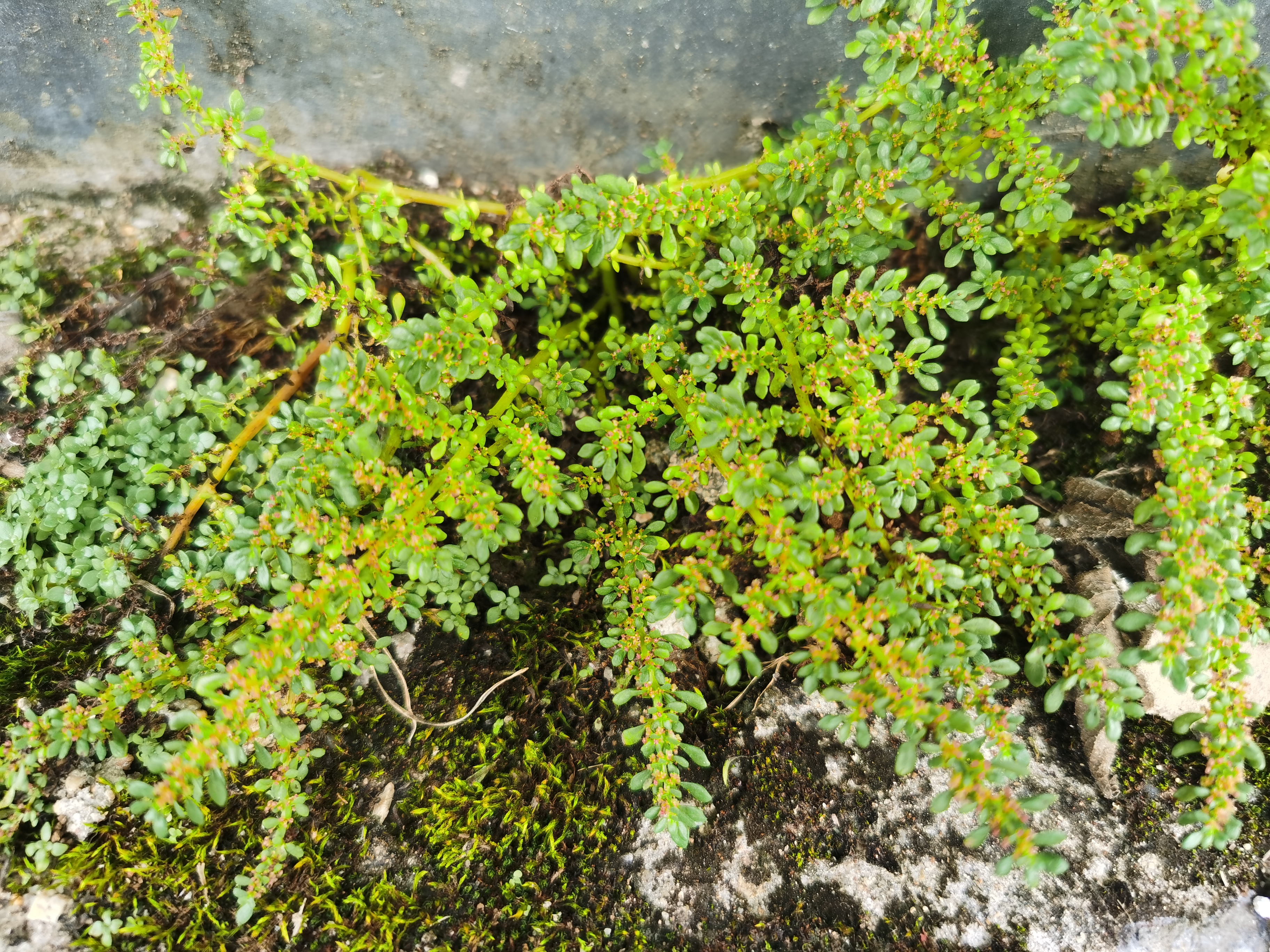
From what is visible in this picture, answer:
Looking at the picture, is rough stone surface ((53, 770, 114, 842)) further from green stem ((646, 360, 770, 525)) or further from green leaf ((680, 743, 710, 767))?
green stem ((646, 360, 770, 525))

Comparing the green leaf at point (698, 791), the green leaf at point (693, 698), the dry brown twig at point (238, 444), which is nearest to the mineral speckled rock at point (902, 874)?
the green leaf at point (698, 791)

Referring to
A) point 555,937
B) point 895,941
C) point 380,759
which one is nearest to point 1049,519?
point 895,941

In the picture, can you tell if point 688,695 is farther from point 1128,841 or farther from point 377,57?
point 377,57

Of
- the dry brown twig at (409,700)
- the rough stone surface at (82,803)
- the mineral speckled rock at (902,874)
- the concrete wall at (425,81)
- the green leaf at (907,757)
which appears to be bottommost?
the rough stone surface at (82,803)

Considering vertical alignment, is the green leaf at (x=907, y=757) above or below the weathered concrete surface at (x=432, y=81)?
below

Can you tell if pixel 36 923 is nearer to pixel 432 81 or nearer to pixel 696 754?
pixel 696 754

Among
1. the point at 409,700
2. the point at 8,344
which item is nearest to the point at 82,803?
the point at 409,700

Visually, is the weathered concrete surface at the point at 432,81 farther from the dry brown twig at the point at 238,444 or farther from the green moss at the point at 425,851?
the green moss at the point at 425,851

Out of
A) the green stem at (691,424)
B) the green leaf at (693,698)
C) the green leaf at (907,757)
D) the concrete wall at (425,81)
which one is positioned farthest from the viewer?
the concrete wall at (425,81)
